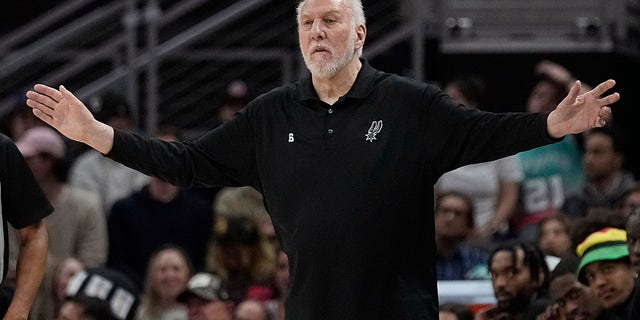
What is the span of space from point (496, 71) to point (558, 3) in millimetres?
762

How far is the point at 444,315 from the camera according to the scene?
275 inches

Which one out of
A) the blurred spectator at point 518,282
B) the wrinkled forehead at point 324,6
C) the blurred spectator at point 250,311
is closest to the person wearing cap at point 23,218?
the wrinkled forehead at point 324,6

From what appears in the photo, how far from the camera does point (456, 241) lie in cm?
903

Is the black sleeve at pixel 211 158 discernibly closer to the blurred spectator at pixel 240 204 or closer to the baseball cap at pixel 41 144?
the baseball cap at pixel 41 144

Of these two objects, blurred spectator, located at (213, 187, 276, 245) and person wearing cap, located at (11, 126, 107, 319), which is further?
blurred spectator, located at (213, 187, 276, 245)

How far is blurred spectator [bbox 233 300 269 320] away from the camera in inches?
328

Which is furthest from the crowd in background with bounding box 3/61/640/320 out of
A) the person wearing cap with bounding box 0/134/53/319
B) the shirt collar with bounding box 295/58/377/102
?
the shirt collar with bounding box 295/58/377/102

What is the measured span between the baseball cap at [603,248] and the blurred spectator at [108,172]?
4155 millimetres

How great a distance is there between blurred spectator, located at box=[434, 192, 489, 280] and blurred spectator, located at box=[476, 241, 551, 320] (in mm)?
1330

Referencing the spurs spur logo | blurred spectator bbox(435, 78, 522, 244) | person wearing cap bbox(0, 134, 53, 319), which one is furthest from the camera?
blurred spectator bbox(435, 78, 522, 244)

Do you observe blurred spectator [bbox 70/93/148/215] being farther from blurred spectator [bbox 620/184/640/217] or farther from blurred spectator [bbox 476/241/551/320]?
blurred spectator [bbox 476/241/551/320]

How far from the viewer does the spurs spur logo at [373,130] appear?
5.44 metres

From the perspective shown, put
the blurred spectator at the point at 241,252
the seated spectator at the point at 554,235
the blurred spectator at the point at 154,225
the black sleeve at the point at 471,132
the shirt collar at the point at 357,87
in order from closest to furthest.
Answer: the black sleeve at the point at 471,132, the shirt collar at the point at 357,87, the seated spectator at the point at 554,235, the blurred spectator at the point at 241,252, the blurred spectator at the point at 154,225

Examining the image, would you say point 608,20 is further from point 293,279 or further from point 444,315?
point 293,279
